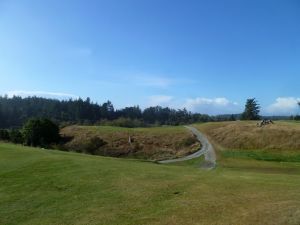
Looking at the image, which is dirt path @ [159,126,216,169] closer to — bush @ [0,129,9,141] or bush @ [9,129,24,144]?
bush @ [9,129,24,144]

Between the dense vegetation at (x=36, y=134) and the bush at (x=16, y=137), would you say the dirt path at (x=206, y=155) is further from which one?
the bush at (x=16, y=137)

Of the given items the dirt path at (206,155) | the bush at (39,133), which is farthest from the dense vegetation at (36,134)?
the dirt path at (206,155)

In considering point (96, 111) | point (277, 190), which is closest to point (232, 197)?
point (277, 190)

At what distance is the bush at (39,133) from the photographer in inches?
3088

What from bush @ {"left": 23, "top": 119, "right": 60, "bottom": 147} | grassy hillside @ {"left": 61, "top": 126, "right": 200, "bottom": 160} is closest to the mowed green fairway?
grassy hillside @ {"left": 61, "top": 126, "right": 200, "bottom": 160}

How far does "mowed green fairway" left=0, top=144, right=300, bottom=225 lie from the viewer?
1391 cm

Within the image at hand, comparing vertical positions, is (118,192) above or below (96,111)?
below

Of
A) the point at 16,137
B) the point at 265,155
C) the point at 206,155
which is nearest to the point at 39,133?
the point at 16,137

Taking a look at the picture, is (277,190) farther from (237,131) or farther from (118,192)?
(237,131)

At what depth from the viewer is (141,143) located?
7719 centimetres

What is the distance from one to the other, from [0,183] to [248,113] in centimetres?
12185

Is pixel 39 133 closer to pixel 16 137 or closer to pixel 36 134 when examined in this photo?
pixel 36 134

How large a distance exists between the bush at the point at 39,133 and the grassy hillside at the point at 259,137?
33259 mm

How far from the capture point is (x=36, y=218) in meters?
15.5
